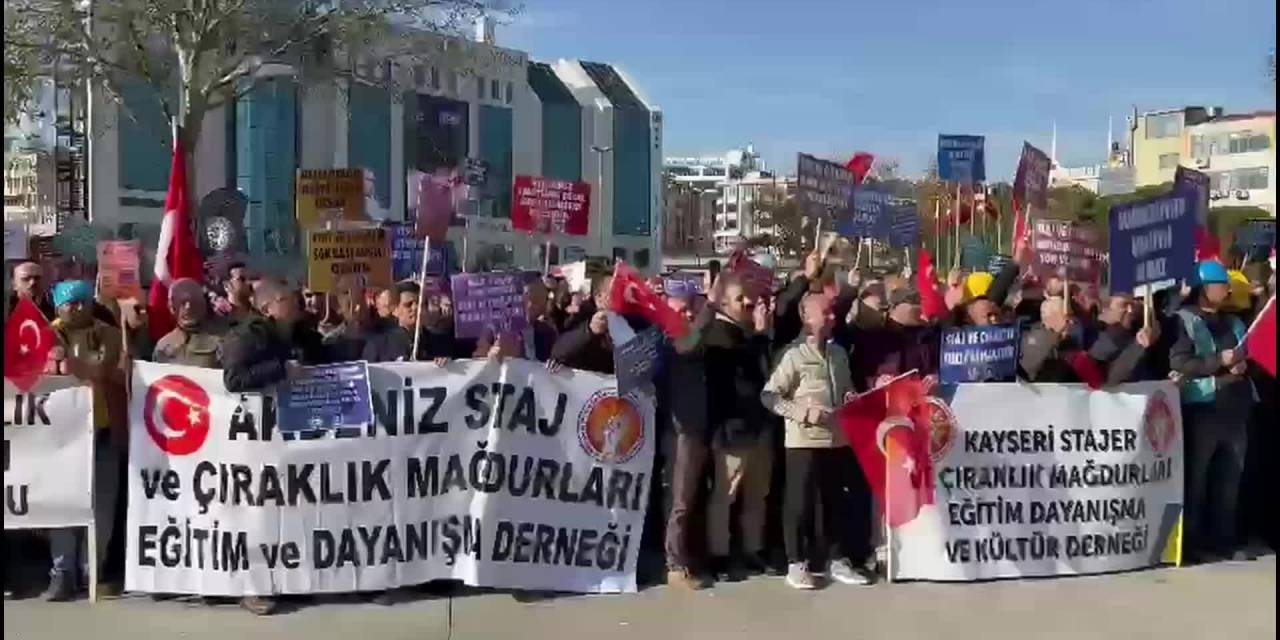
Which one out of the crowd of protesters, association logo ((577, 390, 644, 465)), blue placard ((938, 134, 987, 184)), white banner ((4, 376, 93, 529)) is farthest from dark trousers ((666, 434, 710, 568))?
blue placard ((938, 134, 987, 184))

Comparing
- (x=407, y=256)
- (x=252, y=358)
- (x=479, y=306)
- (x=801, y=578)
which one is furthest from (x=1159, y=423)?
(x=407, y=256)

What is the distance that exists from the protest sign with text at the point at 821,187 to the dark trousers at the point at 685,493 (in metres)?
3.66

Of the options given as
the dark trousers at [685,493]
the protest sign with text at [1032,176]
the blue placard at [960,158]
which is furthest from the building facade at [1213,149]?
the dark trousers at [685,493]

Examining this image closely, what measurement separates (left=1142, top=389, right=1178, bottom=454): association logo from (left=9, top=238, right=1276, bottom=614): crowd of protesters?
170 mm

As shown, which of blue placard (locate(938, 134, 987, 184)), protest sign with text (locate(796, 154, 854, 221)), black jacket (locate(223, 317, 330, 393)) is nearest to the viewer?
black jacket (locate(223, 317, 330, 393))

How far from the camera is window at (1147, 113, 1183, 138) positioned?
108438 mm

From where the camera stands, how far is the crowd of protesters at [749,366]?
6.98 m

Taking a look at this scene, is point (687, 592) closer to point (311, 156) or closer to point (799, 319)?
point (799, 319)

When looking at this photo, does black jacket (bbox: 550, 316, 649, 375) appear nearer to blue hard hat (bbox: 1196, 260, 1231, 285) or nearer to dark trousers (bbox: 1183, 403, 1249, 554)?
dark trousers (bbox: 1183, 403, 1249, 554)

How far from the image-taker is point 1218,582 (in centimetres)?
770

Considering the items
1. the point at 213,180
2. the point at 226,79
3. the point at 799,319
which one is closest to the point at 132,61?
the point at 226,79

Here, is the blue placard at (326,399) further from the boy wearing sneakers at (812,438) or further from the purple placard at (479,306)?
the boy wearing sneakers at (812,438)

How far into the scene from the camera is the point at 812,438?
24.3 ft

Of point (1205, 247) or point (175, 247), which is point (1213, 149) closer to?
point (1205, 247)
